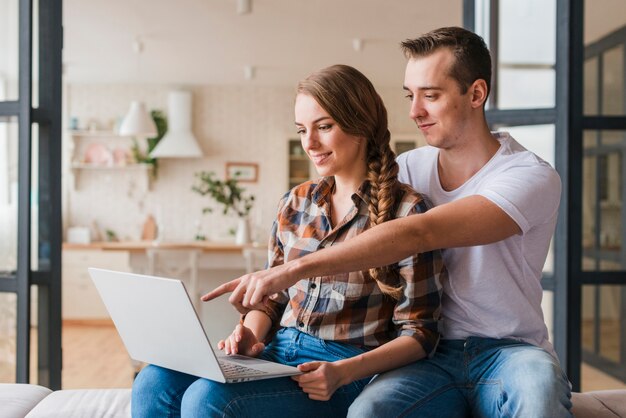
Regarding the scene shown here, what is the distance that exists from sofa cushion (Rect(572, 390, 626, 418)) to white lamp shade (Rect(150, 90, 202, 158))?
23.0 ft

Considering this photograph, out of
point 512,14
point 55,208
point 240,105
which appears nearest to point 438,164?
point 512,14

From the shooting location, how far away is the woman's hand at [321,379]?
150 centimetres

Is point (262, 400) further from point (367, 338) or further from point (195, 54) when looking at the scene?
point (195, 54)

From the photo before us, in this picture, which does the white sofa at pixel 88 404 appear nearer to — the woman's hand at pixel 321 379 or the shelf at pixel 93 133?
the woman's hand at pixel 321 379

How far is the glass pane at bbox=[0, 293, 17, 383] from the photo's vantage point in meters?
2.70

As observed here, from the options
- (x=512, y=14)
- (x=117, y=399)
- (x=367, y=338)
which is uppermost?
(x=512, y=14)

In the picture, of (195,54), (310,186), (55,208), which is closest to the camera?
(310,186)

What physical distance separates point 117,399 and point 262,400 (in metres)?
0.59

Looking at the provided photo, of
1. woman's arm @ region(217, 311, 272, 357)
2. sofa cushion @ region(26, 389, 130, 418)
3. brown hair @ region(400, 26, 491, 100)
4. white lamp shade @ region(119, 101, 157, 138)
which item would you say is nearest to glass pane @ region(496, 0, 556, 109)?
brown hair @ region(400, 26, 491, 100)

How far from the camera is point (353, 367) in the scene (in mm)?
1539

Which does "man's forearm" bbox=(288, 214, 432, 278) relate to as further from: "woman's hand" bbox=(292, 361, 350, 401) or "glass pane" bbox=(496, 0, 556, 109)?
"glass pane" bbox=(496, 0, 556, 109)

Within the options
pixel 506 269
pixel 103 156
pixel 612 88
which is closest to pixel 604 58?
pixel 612 88

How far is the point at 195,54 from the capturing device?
23.6ft

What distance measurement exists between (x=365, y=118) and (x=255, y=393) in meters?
0.68
